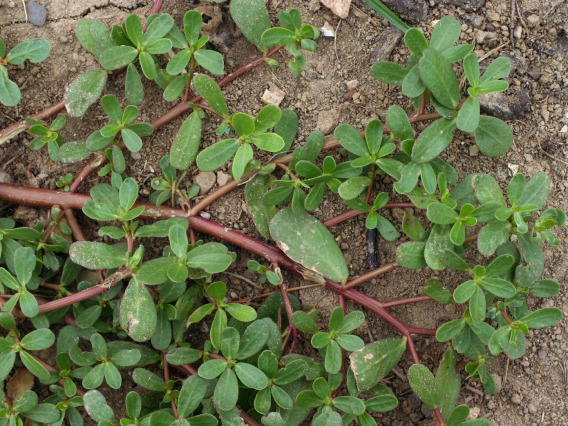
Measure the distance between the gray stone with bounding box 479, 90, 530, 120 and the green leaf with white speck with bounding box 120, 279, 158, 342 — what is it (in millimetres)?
1588

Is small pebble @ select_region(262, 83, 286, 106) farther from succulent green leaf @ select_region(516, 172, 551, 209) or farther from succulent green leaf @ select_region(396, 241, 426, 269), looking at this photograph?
succulent green leaf @ select_region(516, 172, 551, 209)

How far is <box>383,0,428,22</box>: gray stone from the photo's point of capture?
2.73 m

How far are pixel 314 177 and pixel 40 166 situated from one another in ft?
3.95

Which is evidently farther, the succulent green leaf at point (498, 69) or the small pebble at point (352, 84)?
the small pebble at point (352, 84)

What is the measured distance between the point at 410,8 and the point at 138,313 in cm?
170

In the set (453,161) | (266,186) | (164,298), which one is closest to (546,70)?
(453,161)

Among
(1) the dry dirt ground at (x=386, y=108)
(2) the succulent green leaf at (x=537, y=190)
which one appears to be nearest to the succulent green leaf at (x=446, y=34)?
(1) the dry dirt ground at (x=386, y=108)

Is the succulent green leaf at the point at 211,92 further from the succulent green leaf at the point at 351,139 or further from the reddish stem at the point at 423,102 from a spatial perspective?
the reddish stem at the point at 423,102

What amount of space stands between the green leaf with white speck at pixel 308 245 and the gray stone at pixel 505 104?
868 millimetres

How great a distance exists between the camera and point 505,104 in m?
2.67

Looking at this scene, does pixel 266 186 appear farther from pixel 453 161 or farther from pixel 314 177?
pixel 453 161

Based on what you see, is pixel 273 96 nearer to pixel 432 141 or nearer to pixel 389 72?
pixel 389 72

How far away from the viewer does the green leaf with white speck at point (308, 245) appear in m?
2.56

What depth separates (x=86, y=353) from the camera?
2480 millimetres
